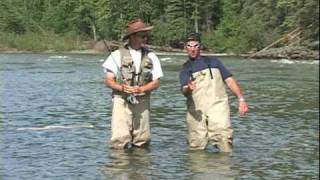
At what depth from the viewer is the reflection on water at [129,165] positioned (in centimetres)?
779

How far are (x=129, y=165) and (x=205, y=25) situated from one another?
68.0 m

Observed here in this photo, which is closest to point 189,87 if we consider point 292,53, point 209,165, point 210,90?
point 210,90

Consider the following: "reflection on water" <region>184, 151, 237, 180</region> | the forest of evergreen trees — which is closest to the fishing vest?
"reflection on water" <region>184, 151, 237, 180</region>

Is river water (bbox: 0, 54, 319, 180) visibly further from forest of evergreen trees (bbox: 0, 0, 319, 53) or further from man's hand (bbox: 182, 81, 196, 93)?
forest of evergreen trees (bbox: 0, 0, 319, 53)

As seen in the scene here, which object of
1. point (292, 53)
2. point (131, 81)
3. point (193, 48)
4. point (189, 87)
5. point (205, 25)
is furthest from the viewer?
point (205, 25)

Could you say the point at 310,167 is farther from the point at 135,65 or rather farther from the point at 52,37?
the point at 52,37

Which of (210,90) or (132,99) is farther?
(132,99)

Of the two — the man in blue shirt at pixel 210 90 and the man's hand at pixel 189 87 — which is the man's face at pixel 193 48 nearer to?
the man in blue shirt at pixel 210 90

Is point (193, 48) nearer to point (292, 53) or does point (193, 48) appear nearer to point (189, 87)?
point (189, 87)

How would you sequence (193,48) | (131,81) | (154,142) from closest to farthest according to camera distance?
(193,48) < (131,81) < (154,142)

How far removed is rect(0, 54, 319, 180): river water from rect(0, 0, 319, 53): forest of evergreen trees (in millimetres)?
31289

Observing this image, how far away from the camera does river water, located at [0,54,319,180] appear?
809cm

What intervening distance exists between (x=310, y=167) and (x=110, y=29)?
3181 centimetres

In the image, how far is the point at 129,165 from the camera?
8375 millimetres
